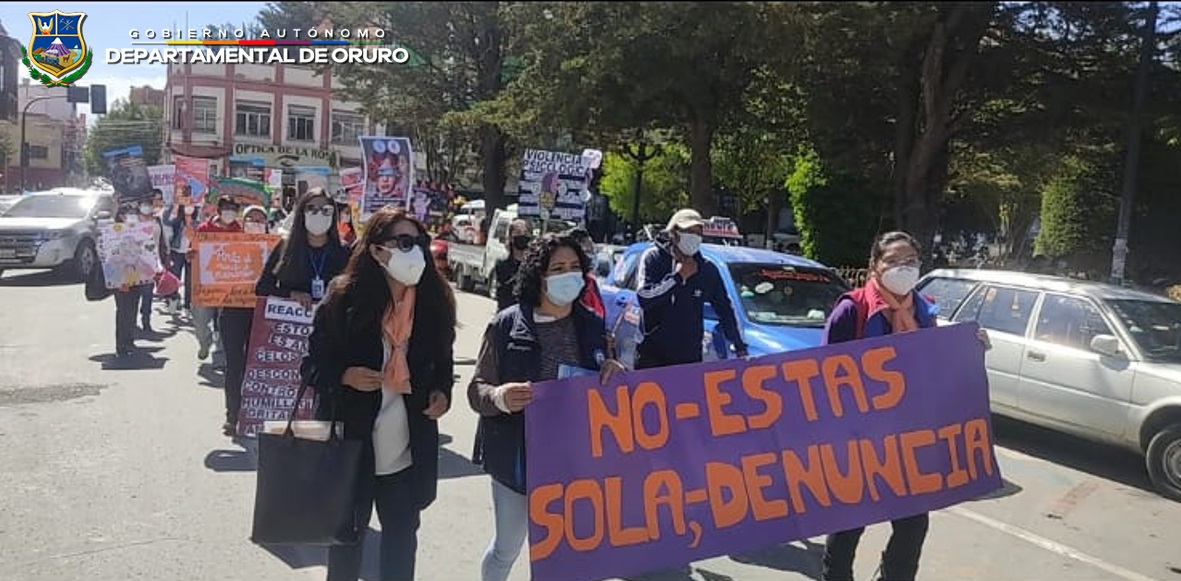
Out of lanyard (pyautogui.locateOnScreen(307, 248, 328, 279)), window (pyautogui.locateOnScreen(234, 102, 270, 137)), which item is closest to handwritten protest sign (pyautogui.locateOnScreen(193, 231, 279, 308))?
lanyard (pyautogui.locateOnScreen(307, 248, 328, 279))

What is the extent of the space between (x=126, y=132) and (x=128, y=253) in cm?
4838

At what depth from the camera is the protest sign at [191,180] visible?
16.9 meters

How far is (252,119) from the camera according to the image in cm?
2638

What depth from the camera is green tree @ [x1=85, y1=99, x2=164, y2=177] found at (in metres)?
47.2

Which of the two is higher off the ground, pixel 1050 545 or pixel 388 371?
pixel 388 371

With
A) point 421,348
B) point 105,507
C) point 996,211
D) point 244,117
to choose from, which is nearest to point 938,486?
point 421,348

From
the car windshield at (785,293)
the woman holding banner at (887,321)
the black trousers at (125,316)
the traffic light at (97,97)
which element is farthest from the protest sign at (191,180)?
the woman holding banner at (887,321)

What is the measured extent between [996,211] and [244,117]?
3054 centimetres

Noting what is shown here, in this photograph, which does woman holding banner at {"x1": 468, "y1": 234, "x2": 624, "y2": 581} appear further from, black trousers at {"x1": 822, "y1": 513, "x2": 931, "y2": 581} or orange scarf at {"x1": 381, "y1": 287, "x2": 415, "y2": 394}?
black trousers at {"x1": 822, "y1": 513, "x2": 931, "y2": 581}

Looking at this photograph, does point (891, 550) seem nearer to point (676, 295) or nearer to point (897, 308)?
point (897, 308)

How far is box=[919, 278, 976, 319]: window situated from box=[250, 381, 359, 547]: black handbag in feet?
23.1

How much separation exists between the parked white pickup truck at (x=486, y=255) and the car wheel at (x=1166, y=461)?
11.2 metres

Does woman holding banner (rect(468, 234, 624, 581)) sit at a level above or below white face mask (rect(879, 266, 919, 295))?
below

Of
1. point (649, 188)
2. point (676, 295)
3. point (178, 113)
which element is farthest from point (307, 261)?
point (178, 113)
